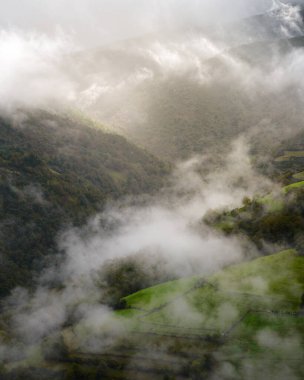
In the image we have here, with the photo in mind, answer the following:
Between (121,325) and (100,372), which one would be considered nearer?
(100,372)

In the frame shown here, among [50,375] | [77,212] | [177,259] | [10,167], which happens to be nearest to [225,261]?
[177,259]

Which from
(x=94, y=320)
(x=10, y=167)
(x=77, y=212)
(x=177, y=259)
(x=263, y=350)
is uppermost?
(x=10, y=167)

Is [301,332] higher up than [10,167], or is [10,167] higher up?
[10,167]

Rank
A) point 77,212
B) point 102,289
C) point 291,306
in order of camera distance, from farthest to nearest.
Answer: point 77,212
point 102,289
point 291,306

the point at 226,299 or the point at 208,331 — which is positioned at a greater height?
the point at 226,299

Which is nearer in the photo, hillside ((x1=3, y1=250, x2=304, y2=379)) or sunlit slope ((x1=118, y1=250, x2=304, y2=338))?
hillside ((x1=3, y1=250, x2=304, y2=379))

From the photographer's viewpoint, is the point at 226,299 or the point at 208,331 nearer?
the point at 208,331

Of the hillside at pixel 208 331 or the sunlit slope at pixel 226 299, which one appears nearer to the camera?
the hillside at pixel 208 331

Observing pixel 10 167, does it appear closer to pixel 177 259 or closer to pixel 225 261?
pixel 177 259
